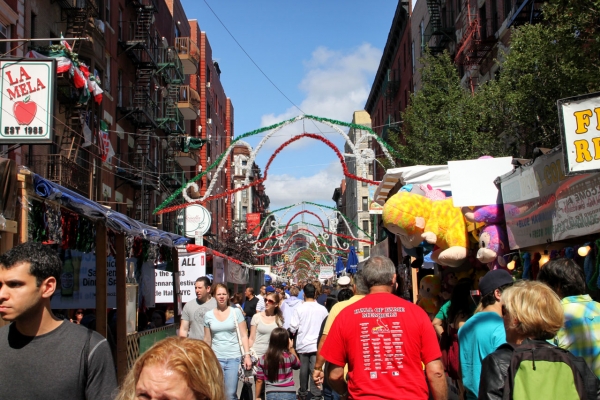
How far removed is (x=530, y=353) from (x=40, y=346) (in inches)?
99.7

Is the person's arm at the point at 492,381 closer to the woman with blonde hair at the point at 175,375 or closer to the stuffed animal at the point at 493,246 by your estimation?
the woman with blonde hair at the point at 175,375

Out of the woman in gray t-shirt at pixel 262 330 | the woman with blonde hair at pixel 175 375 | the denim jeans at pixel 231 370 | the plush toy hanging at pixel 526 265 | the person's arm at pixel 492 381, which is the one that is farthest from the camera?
the woman in gray t-shirt at pixel 262 330

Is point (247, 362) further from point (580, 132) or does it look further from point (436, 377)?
point (580, 132)

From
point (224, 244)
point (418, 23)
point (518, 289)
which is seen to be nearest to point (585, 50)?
point (518, 289)

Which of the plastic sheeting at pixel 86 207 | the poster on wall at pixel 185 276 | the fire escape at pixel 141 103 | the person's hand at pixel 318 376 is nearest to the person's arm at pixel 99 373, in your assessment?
the person's hand at pixel 318 376

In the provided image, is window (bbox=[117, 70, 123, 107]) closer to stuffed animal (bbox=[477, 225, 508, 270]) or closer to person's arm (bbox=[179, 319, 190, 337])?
person's arm (bbox=[179, 319, 190, 337])

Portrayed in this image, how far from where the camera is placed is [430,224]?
948cm

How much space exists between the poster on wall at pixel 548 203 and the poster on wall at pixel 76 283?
6.04m

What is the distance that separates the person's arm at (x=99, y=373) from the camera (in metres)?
3.59

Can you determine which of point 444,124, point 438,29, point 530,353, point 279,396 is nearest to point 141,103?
point 438,29

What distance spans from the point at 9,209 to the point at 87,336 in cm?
312

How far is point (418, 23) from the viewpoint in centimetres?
4041

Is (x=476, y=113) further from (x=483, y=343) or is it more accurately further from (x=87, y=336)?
(x=87, y=336)

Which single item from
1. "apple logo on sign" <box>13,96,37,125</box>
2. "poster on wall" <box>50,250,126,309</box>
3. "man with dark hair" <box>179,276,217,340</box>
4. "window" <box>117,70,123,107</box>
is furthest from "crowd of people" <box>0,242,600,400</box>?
"window" <box>117,70,123,107</box>
